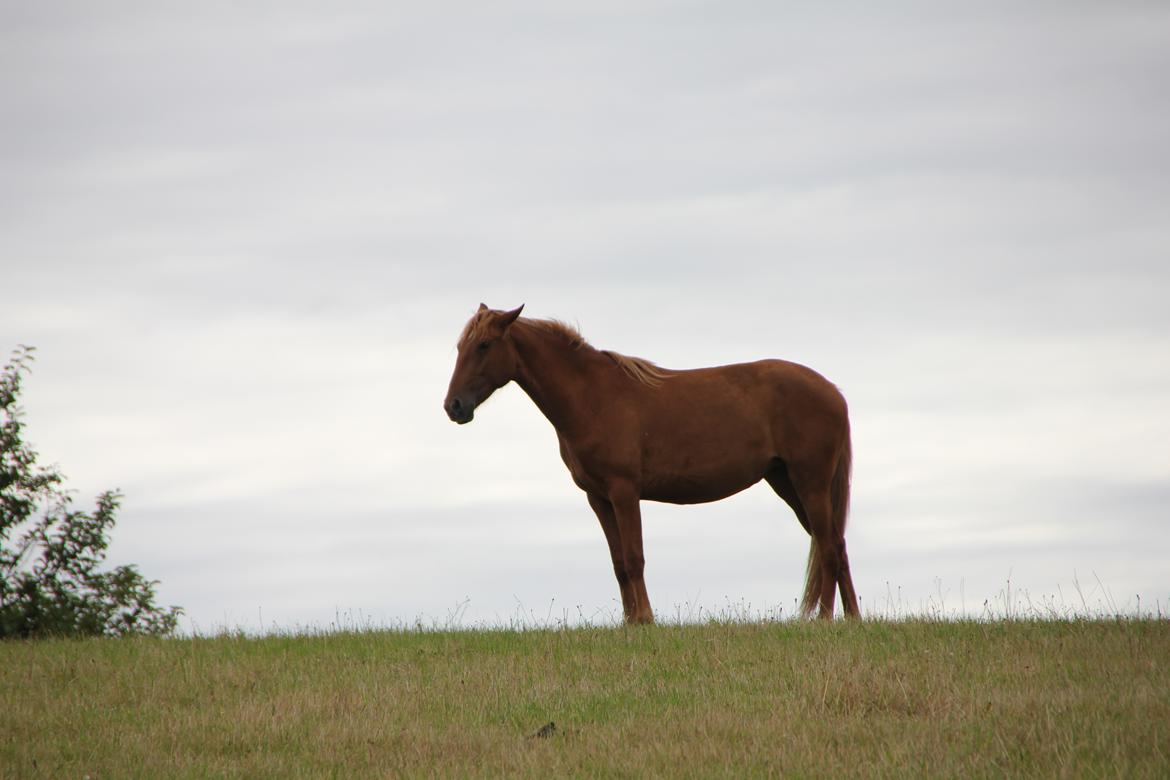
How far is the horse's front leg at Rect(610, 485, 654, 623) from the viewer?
12570mm

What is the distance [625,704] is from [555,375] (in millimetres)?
4556

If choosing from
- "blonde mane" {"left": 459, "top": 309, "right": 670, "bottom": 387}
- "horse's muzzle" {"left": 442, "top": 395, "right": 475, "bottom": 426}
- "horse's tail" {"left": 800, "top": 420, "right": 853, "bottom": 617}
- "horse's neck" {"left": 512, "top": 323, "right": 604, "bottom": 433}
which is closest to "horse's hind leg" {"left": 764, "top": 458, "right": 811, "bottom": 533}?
"horse's tail" {"left": 800, "top": 420, "right": 853, "bottom": 617}

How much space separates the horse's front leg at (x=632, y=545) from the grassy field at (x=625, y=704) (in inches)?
26.4

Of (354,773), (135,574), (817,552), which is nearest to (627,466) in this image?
(817,552)

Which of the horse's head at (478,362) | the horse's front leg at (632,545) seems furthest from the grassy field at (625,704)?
the horse's head at (478,362)

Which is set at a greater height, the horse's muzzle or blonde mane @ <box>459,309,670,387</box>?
blonde mane @ <box>459,309,670,387</box>

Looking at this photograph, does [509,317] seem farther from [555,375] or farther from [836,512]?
[836,512]

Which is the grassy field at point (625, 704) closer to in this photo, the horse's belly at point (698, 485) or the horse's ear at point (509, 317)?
the horse's belly at point (698, 485)

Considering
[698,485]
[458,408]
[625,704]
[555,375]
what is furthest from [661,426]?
[625,704]

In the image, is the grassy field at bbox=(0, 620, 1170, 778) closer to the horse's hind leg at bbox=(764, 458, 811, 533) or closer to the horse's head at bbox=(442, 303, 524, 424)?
the horse's hind leg at bbox=(764, 458, 811, 533)

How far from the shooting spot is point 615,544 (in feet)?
42.6

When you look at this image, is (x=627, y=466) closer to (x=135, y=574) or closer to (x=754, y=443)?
(x=754, y=443)

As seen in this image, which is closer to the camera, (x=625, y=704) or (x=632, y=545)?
(x=625, y=704)

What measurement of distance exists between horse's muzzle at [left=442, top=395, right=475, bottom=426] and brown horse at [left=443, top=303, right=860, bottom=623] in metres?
0.01
